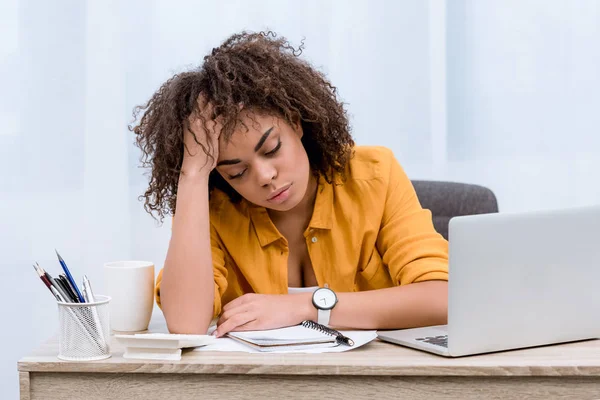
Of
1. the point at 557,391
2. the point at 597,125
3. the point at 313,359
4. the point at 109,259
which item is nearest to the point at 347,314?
the point at 313,359

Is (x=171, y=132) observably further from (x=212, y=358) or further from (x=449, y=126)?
(x=449, y=126)

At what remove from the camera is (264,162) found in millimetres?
1387

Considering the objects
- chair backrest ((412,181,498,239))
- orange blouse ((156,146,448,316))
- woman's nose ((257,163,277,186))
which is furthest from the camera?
chair backrest ((412,181,498,239))

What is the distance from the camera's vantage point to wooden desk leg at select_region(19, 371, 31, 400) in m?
1.05

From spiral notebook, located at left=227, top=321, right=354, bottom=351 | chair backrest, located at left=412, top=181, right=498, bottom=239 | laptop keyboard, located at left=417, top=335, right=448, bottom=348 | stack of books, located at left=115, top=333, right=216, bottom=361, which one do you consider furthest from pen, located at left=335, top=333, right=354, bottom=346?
chair backrest, located at left=412, top=181, right=498, bottom=239

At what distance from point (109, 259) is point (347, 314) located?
140 centimetres

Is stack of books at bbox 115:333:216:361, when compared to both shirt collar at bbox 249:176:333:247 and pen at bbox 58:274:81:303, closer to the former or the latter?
pen at bbox 58:274:81:303

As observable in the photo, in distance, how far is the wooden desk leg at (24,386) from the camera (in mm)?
1046

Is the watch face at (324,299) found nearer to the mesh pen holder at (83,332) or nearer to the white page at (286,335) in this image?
the white page at (286,335)

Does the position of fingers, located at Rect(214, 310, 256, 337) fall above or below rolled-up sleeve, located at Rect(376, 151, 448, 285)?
below

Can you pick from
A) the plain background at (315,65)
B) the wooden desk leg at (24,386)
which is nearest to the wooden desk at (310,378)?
the wooden desk leg at (24,386)

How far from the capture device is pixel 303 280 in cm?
161

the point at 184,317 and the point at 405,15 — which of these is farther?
the point at 405,15

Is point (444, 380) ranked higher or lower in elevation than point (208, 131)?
lower
